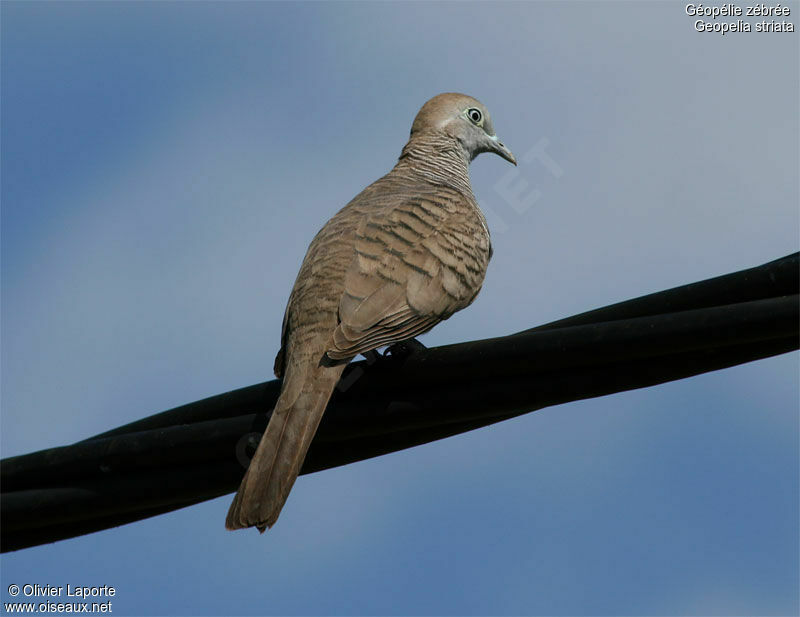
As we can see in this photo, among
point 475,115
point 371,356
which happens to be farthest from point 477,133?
point 371,356

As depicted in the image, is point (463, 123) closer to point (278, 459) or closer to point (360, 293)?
point (360, 293)

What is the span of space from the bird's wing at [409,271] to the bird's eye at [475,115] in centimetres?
167

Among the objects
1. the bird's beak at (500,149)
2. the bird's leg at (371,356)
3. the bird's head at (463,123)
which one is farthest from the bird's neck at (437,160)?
the bird's leg at (371,356)

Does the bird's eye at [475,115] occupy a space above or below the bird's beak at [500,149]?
above

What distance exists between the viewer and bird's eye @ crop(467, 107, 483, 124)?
6.75 meters

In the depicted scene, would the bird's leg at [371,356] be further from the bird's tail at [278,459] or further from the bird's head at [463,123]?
the bird's head at [463,123]

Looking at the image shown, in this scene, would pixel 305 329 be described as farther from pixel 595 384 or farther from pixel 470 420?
pixel 595 384

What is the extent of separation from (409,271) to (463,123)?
8.30 feet

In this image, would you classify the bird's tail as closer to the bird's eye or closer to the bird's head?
the bird's head

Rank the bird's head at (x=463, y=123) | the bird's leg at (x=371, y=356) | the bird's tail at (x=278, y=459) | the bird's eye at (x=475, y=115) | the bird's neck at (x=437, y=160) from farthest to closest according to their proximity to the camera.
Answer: the bird's eye at (x=475, y=115) → the bird's head at (x=463, y=123) → the bird's neck at (x=437, y=160) → the bird's leg at (x=371, y=356) → the bird's tail at (x=278, y=459)

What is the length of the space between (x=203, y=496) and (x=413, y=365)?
71 cm

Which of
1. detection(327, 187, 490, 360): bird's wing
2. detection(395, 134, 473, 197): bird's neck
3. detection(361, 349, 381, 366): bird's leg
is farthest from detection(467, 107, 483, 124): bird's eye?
detection(361, 349, 381, 366): bird's leg

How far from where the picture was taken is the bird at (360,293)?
342 cm

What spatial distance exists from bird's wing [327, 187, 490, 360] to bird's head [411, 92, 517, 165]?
58.6 inches
